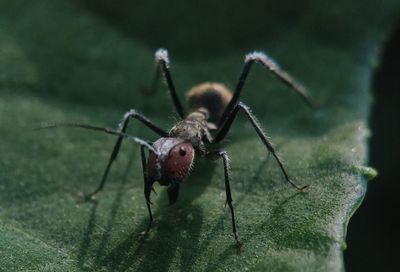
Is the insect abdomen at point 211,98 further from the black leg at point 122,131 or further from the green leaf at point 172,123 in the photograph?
the black leg at point 122,131

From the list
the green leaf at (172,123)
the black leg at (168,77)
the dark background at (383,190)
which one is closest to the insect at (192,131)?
the black leg at (168,77)

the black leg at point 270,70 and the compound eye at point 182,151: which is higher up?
the black leg at point 270,70

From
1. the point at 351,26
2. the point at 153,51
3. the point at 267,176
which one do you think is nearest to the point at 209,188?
the point at 267,176

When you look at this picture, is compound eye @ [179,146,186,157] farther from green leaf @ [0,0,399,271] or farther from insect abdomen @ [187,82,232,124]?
insect abdomen @ [187,82,232,124]

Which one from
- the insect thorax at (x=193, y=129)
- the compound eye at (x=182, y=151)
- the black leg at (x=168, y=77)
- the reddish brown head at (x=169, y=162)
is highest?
the black leg at (x=168, y=77)

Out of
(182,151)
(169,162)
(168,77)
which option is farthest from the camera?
(168,77)

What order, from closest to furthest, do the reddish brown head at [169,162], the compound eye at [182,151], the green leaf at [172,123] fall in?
1. the green leaf at [172,123]
2. the reddish brown head at [169,162]
3. the compound eye at [182,151]

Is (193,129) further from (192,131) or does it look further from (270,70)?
(270,70)

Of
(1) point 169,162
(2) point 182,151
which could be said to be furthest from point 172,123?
A: (1) point 169,162

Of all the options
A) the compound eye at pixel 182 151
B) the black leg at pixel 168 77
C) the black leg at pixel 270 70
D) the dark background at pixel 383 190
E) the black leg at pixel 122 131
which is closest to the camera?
the compound eye at pixel 182 151
